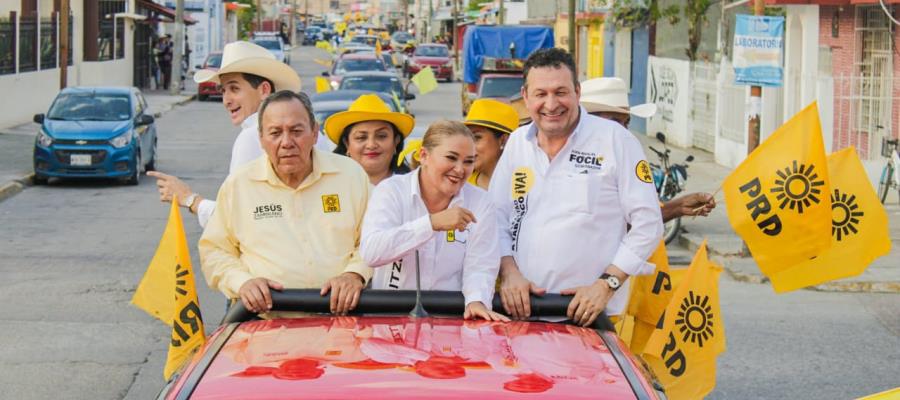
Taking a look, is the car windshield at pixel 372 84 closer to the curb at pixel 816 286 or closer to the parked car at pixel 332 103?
the parked car at pixel 332 103

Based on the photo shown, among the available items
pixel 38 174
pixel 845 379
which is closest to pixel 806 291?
pixel 845 379

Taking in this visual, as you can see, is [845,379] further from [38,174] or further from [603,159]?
[38,174]

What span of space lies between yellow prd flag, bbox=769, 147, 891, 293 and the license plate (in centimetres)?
1664

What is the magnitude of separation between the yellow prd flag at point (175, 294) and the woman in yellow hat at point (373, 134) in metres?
0.96

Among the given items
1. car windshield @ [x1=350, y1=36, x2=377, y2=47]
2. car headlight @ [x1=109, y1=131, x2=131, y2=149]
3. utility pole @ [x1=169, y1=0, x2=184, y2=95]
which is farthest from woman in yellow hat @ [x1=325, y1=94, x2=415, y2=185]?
car windshield @ [x1=350, y1=36, x2=377, y2=47]

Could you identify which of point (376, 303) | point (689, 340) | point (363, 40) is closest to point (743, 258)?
point (689, 340)

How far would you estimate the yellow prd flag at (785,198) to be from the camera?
246 inches

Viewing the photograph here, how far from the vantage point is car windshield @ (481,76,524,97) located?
33.6 m

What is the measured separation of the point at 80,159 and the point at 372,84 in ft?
45.3

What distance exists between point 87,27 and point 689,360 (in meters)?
38.7

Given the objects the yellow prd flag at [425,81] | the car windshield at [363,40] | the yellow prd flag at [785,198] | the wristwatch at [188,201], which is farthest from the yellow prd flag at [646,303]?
the car windshield at [363,40]

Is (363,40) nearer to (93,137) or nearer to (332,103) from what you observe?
(332,103)

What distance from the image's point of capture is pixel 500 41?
41562 millimetres

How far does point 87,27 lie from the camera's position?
42344mm
